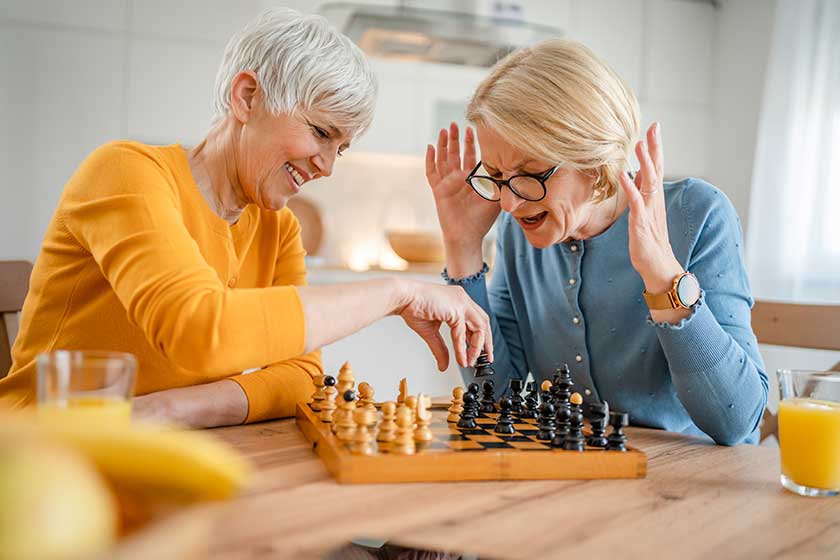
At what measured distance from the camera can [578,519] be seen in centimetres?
95

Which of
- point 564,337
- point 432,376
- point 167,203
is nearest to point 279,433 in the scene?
point 167,203

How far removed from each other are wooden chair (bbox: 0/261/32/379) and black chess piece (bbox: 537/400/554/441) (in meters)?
1.26

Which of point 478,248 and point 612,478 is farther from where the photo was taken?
point 478,248

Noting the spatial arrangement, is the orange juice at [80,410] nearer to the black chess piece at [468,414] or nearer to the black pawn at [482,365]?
the black chess piece at [468,414]

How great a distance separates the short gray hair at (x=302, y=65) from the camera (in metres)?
1.47

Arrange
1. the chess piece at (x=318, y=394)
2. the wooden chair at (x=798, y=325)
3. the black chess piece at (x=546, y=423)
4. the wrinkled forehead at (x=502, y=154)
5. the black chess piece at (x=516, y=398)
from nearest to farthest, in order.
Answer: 1. the black chess piece at (x=546, y=423)
2. the chess piece at (x=318, y=394)
3. the black chess piece at (x=516, y=398)
4. the wrinkled forehead at (x=502, y=154)
5. the wooden chair at (x=798, y=325)

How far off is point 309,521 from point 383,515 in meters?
0.09

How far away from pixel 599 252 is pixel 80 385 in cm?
127

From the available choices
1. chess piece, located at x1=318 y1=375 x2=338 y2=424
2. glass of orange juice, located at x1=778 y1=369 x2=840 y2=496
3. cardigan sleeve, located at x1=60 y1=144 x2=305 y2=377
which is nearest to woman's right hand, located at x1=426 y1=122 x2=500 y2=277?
chess piece, located at x1=318 y1=375 x2=338 y2=424

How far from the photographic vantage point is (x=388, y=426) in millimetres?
1152

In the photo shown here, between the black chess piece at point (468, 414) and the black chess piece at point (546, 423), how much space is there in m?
0.11

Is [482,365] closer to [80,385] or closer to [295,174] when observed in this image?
[295,174]

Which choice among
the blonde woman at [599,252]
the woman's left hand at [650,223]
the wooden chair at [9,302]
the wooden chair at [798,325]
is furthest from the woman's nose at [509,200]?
the wooden chair at [9,302]

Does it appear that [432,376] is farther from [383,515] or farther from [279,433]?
[383,515]
